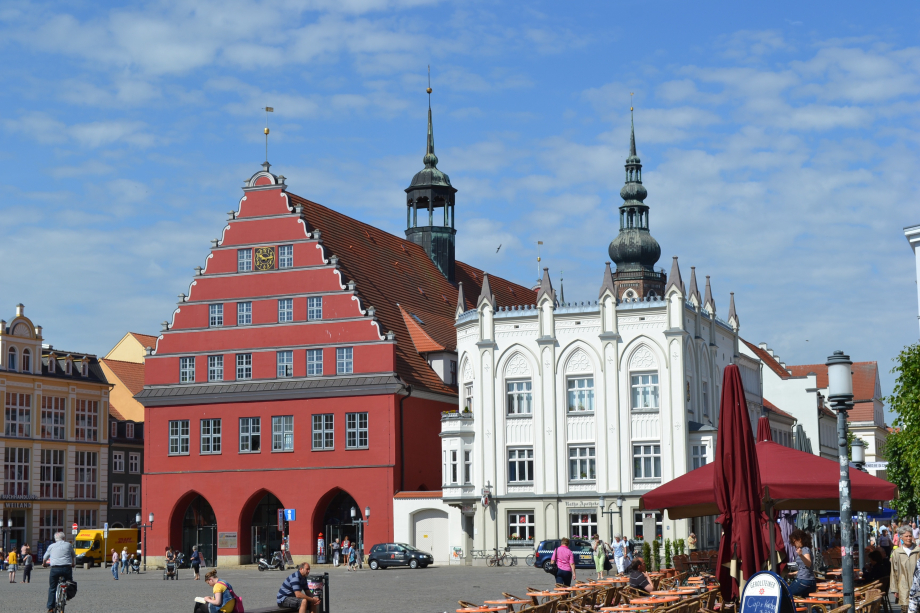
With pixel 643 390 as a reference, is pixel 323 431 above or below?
below

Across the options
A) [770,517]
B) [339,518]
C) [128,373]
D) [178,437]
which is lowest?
[339,518]

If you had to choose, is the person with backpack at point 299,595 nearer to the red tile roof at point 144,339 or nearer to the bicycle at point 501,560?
the bicycle at point 501,560

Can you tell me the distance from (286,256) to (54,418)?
2463 cm

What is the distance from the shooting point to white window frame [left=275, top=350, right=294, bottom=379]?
56219 mm

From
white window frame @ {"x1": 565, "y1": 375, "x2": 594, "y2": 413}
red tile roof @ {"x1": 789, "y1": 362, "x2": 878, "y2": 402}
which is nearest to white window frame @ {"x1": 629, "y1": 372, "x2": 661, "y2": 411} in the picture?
white window frame @ {"x1": 565, "y1": 375, "x2": 594, "y2": 413}

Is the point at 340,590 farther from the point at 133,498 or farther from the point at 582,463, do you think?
the point at 133,498

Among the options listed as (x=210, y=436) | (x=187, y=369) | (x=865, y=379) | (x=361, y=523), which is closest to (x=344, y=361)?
(x=361, y=523)

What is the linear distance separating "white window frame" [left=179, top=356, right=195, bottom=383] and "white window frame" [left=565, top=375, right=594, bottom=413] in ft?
62.6

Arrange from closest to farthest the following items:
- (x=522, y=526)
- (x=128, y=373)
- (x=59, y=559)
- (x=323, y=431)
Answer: (x=59, y=559) < (x=522, y=526) < (x=323, y=431) < (x=128, y=373)

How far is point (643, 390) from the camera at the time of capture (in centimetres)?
5044

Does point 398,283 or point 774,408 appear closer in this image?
point 398,283

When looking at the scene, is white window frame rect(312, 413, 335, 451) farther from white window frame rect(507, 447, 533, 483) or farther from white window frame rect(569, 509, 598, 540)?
white window frame rect(569, 509, 598, 540)

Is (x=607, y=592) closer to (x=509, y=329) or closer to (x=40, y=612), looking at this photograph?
(x=40, y=612)

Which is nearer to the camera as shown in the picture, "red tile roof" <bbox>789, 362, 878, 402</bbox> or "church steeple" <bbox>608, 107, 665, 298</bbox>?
"church steeple" <bbox>608, 107, 665, 298</bbox>
